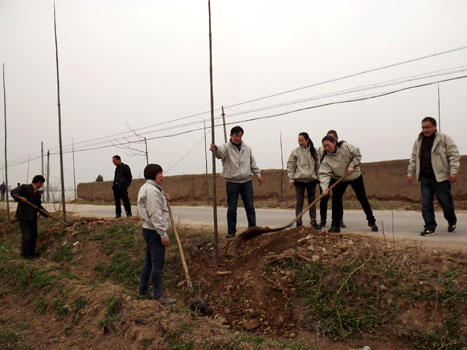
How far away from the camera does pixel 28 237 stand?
24.5 feet

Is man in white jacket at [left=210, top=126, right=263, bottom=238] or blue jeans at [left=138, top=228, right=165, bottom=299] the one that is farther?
man in white jacket at [left=210, top=126, right=263, bottom=238]

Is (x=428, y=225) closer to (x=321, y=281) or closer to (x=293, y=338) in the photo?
(x=321, y=281)

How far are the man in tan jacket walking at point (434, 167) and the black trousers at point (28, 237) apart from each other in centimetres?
697

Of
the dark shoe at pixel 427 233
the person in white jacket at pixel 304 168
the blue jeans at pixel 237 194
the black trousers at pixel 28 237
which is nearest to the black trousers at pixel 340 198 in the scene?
the person in white jacket at pixel 304 168

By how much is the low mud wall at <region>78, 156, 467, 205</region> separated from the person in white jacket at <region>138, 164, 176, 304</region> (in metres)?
8.24

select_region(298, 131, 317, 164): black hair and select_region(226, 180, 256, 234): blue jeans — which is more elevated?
select_region(298, 131, 317, 164): black hair

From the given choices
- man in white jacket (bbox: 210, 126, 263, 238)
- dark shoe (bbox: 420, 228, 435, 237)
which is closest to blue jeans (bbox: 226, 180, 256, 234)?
man in white jacket (bbox: 210, 126, 263, 238)

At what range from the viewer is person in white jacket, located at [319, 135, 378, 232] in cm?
556

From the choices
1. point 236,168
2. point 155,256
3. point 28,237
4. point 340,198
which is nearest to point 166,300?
point 155,256

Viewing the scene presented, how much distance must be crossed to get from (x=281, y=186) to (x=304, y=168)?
730 centimetres

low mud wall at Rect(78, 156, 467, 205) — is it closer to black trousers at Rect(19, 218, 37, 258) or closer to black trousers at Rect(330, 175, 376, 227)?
black trousers at Rect(330, 175, 376, 227)

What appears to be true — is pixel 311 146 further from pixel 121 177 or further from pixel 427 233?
pixel 121 177

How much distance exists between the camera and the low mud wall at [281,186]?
34.0ft

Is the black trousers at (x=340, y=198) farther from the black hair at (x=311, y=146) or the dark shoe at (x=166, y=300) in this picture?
the dark shoe at (x=166, y=300)
